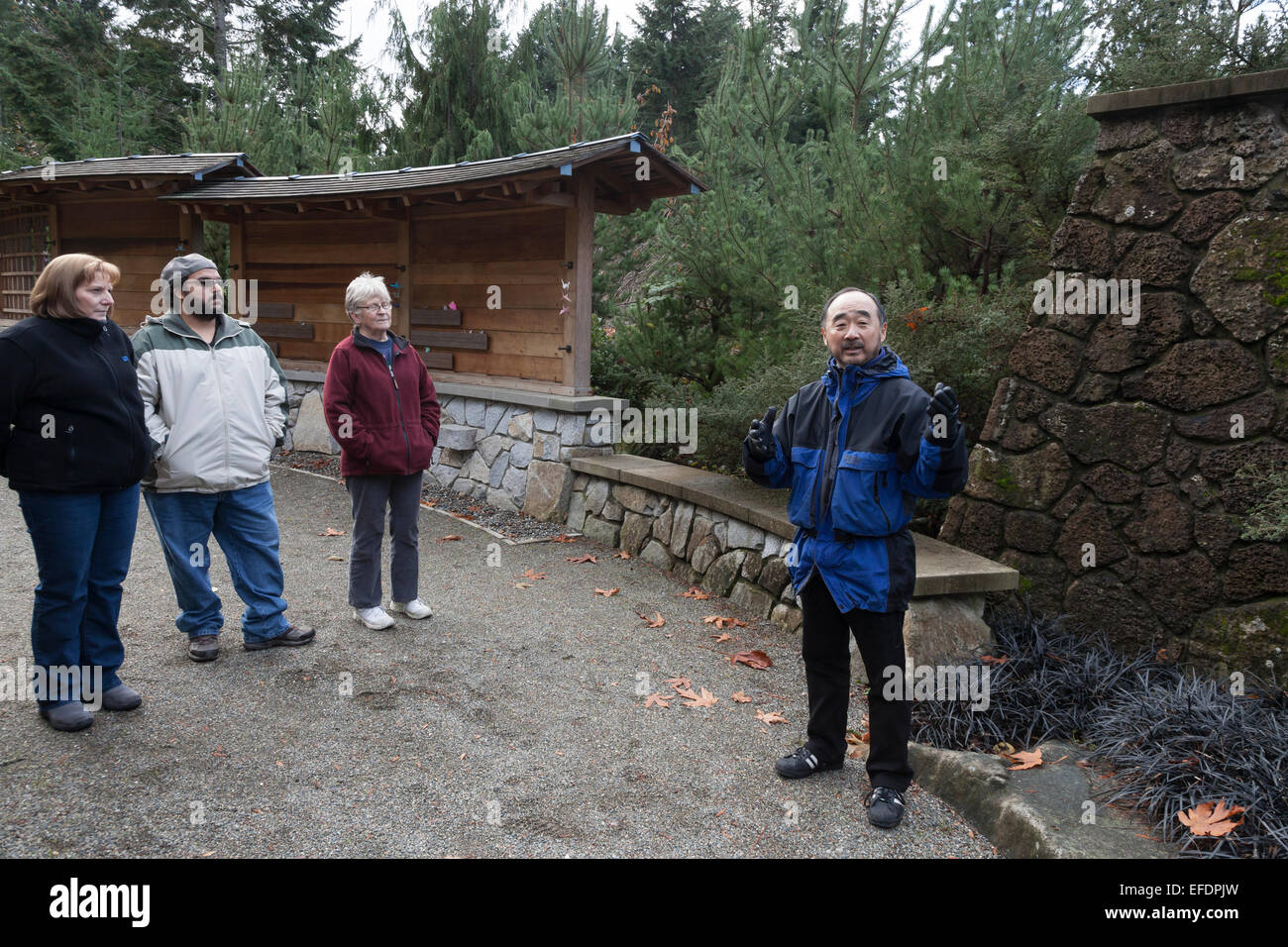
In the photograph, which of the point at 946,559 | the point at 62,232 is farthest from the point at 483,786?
the point at 62,232

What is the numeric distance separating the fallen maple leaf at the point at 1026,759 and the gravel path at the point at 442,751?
40cm

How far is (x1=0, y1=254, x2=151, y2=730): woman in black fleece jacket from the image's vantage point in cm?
356

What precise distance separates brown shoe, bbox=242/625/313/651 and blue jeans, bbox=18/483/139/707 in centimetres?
81

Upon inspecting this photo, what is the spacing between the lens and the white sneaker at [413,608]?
5.48m

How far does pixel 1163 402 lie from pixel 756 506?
238cm

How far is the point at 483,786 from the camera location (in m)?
3.54

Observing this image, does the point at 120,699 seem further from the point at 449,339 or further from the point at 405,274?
the point at 405,274

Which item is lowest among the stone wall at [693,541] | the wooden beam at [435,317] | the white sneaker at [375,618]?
the white sneaker at [375,618]

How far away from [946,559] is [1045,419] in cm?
99

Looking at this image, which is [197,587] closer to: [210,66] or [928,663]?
[928,663]

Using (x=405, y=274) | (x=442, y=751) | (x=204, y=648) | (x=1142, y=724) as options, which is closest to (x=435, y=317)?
(x=405, y=274)

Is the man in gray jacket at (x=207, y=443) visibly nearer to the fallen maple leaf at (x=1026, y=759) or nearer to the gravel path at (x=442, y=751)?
Answer: the gravel path at (x=442, y=751)

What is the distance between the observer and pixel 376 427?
500cm

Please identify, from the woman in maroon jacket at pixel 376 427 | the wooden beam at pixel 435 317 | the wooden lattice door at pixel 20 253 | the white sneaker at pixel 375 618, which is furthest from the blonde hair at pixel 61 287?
the wooden lattice door at pixel 20 253
